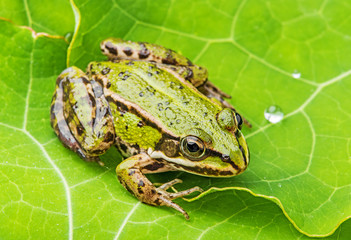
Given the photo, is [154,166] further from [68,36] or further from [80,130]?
[68,36]

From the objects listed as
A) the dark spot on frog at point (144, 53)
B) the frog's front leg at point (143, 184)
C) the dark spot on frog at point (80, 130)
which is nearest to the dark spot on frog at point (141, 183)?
the frog's front leg at point (143, 184)

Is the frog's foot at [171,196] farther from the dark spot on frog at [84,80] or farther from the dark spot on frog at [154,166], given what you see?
the dark spot on frog at [84,80]

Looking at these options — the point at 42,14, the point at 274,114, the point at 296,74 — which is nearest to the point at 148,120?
the point at 274,114

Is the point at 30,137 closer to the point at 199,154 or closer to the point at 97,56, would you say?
the point at 97,56

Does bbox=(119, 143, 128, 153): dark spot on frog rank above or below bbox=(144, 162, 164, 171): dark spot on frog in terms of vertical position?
below

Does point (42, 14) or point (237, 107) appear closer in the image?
point (237, 107)

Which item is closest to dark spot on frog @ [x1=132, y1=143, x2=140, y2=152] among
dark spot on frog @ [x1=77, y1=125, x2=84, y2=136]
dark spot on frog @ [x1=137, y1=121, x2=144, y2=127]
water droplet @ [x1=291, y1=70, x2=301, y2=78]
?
dark spot on frog @ [x1=137, y1=121, x2=144, y2=127]

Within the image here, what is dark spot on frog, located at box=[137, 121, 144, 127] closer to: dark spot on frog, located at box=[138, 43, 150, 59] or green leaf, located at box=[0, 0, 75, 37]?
dark spot on frog, located at box=[138, 43, 150, 59]
